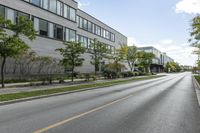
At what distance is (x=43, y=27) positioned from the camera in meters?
38.4

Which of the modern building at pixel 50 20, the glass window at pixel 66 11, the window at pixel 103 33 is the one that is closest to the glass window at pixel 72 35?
the modern building at pixel 50 20

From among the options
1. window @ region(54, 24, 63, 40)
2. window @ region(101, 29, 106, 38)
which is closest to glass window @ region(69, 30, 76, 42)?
window @ region(54, 24, 63, 40)

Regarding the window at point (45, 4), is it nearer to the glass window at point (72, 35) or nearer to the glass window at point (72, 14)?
the glass window at point (72, 14)

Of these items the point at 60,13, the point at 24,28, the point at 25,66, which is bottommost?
the point at 25,66

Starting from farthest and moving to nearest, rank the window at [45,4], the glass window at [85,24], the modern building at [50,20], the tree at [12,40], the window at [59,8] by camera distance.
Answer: the glass window at [85,24], the window at [59,8], the window at [45,4], the modern building at [50,20], the tree at [12,40]

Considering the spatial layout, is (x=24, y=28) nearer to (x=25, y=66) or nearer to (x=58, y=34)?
(x=25, y=66)

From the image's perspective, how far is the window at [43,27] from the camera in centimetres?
3769

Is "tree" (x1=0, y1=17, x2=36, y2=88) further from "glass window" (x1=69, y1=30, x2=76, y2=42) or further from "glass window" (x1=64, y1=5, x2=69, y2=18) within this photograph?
"glass window" (x1=69, y1=30, x2=76, y2=42)

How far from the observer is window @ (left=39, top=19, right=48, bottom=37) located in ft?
124

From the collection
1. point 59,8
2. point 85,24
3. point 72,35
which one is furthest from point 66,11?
point 85,24

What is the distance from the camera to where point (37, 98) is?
15008 millimetres

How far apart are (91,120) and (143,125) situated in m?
1.69

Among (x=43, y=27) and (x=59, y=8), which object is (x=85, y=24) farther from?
(x=43, y=27)

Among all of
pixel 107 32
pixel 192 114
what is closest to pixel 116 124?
pixel 192 114
